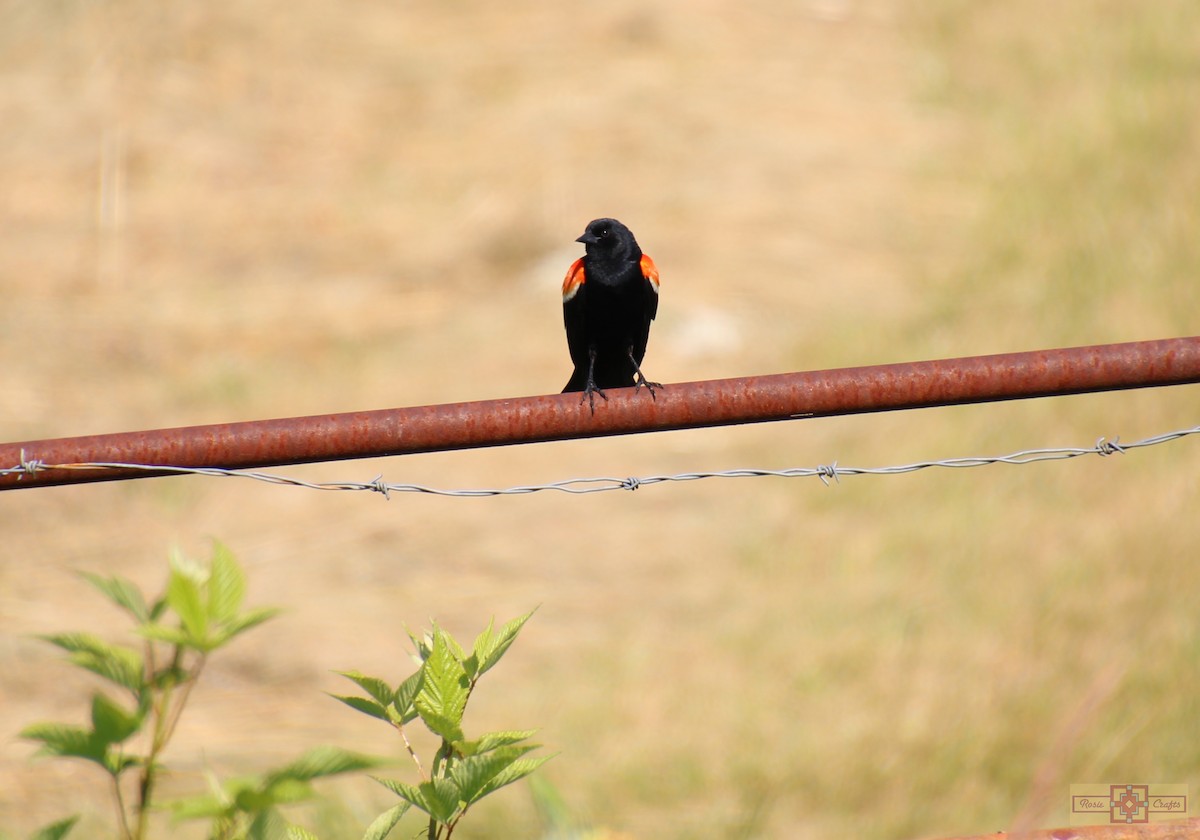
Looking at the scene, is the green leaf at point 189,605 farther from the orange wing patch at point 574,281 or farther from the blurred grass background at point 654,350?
the orange wing patch at point 574,281

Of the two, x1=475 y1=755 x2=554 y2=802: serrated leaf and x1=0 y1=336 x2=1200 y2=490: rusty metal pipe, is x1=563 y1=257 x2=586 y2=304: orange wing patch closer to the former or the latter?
x1=0 y1=336 x2=1200 y2=490: rusty metal pipe

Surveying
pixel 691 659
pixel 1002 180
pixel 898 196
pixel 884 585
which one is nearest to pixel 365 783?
pixel 691 659

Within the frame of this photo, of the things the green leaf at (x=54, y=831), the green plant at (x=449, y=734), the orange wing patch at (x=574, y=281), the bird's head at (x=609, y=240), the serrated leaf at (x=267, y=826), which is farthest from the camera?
the orange wing patch at (x=574, y=281)

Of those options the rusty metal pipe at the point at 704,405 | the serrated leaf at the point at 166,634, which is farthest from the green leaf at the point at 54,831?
the rusty metal pipe at the point at 704,405

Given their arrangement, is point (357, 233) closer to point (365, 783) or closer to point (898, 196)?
point (898, 196)

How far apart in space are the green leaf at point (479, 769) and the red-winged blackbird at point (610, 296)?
10.8 feet

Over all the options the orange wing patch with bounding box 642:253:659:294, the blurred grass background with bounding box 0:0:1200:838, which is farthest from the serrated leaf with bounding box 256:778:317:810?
the orange wing patch with bounding box 642:253:659:294

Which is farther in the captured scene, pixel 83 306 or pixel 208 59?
pixel 208 59

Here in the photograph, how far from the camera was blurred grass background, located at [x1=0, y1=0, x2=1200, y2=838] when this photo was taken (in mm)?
6949

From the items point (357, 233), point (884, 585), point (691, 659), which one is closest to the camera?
point (691, 659)

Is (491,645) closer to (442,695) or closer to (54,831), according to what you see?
(442,695)

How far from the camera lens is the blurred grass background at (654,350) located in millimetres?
6949

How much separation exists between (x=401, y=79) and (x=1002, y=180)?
25.8 ft

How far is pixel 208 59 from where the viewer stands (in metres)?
16.1
